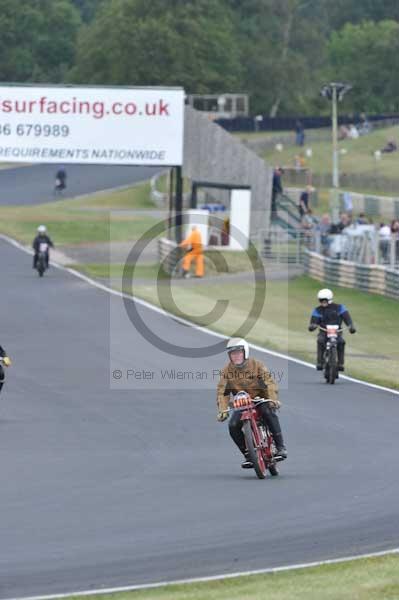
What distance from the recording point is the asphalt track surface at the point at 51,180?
76062 millimetres

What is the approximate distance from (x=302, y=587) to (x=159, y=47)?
98741 millimetres

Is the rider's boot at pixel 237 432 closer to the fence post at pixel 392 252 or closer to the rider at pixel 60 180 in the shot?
the fence post at pixel 392 252

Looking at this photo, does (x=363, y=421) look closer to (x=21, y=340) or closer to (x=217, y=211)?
(x=21, y=340)

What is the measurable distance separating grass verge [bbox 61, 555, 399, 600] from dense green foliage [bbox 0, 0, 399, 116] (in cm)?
9743

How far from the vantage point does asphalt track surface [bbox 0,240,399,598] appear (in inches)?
447

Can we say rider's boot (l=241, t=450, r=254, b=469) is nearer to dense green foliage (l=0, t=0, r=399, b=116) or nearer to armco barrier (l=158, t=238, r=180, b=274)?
armco barrier (l=158, t=238, r=180, b=274)

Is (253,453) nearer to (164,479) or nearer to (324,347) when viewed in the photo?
(164,479)

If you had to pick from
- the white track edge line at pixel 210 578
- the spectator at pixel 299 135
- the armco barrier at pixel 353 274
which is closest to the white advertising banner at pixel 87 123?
the armco barrier at pixel 353 274

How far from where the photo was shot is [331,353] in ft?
78.8

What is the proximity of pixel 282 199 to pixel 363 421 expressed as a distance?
38.0 m

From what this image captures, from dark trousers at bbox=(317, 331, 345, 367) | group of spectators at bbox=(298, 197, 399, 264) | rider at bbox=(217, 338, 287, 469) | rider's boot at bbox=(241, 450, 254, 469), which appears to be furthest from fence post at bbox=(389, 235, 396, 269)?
rider at bbox=(217, 338, 287, 469)

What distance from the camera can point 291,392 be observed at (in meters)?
23.2

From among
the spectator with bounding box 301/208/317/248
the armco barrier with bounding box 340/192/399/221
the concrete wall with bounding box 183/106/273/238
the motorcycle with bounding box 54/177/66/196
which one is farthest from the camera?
the motorcycle with bounding box 54/177/66/196
